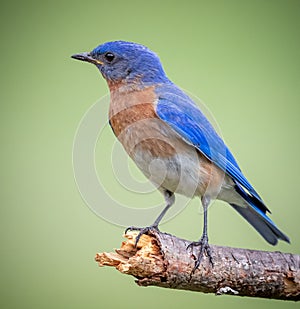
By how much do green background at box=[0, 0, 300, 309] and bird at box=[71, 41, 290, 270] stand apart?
719 mm

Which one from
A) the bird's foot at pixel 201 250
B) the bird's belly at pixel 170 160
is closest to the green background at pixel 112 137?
the bird's belly at pixel 170 160

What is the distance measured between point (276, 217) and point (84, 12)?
9.87 feet

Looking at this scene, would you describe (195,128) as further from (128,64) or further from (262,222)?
(262,222)

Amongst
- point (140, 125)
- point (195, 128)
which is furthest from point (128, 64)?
point (195, 128)

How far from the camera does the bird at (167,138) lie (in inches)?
163

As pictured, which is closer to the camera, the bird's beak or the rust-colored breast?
the rust-colored breast

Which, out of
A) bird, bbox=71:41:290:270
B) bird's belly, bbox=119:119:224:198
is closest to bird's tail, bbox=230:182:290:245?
bird, bbox=71:41:290:270

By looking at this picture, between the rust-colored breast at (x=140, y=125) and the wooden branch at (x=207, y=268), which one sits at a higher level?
the rust-colored breast at (x=140, y=125)

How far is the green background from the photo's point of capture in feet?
17.1

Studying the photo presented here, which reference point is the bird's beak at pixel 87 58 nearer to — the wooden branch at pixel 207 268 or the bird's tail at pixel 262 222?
the bird's tail at pixel 262 222

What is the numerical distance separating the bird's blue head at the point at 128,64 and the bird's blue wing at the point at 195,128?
18 centimetres

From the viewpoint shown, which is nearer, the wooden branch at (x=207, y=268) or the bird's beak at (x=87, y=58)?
the wooden branch at (x=207, y=268)

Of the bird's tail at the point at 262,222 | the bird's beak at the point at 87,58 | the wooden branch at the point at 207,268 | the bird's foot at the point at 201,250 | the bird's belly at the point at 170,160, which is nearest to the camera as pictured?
the wooden branch at the point at 207,268

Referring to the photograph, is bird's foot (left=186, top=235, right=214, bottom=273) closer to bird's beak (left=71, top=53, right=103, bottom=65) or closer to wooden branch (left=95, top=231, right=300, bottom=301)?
wooden branch (left=95, top=231, right=300, bottom=301)
